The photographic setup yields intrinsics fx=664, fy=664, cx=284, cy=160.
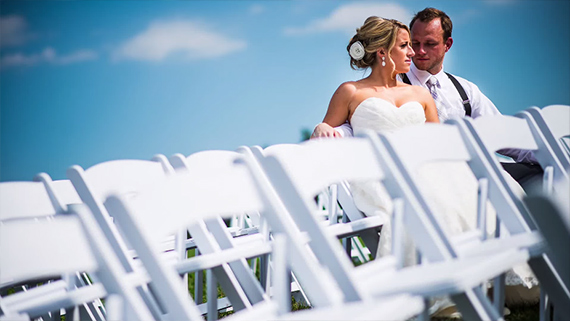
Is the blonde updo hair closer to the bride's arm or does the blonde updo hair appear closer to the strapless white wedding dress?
the bride's arm

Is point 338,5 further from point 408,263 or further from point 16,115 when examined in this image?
point 408,263

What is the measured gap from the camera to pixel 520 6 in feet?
60.6

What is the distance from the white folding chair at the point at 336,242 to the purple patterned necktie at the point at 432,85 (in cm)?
269

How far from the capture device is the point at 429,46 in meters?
4.65

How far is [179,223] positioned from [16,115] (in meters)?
17.2

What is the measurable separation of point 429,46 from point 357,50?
65 cm

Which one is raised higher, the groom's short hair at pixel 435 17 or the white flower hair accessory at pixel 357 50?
the groom's short hair at pixel 435 17

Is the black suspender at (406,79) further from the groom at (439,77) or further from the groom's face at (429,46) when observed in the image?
the groom's face at (429,46)

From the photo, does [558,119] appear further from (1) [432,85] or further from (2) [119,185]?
(2) [119,185]

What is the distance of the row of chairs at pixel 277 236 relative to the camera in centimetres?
134

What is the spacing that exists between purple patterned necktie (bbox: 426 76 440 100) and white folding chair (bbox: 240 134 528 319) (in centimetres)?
269

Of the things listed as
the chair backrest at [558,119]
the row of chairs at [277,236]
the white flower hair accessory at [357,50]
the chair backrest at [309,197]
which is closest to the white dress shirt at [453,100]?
the white flower hair accessory at [357,50]

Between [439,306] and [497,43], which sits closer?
[439,306]

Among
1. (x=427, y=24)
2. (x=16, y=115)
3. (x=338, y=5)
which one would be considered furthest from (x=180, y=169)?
(x=338, y=5)
